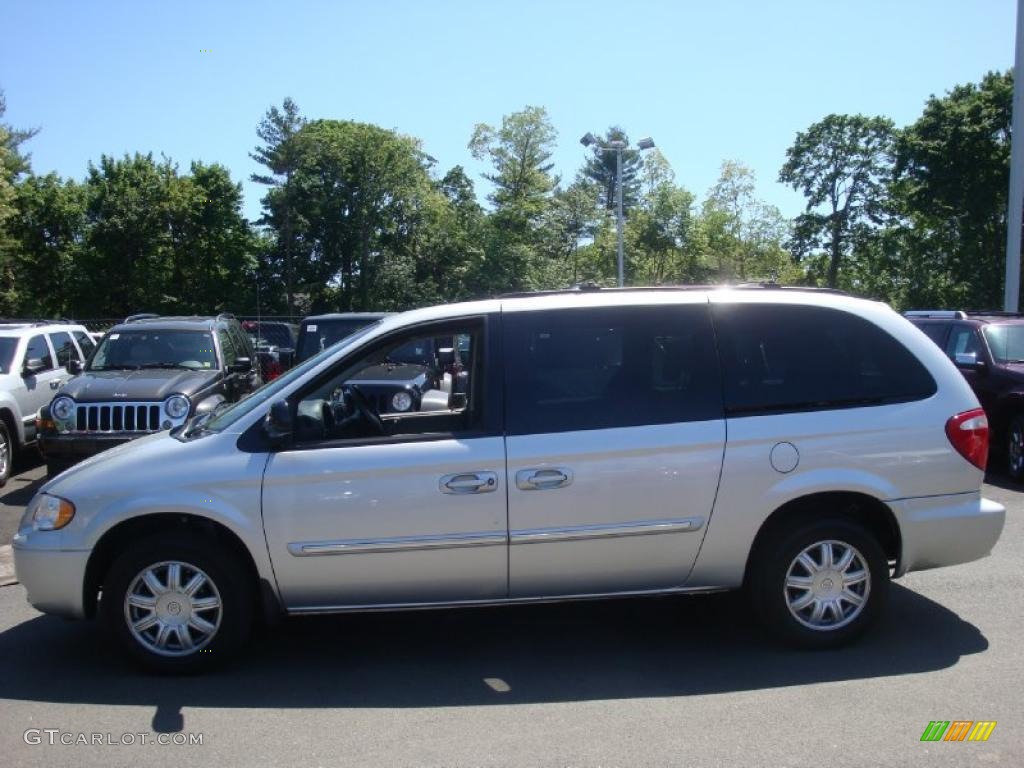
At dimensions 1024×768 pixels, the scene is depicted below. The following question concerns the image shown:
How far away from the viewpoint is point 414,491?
15.3 ft

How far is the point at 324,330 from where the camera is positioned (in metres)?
13.3

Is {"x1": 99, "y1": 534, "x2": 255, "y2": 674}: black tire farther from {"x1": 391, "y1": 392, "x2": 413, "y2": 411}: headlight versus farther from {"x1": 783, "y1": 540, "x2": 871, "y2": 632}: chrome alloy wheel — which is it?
{"x1": 391, "y1": 392, "x2": 413, "y2": 411}: headlight

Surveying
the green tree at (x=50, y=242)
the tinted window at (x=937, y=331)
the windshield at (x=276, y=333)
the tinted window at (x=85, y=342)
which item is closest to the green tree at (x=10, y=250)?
the green tree at (x=50, y=242)

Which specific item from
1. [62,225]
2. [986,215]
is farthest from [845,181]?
[62,225]

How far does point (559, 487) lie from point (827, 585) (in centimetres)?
163

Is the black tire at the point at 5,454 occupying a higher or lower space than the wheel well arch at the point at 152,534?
lower

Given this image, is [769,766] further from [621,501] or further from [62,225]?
[62,225]

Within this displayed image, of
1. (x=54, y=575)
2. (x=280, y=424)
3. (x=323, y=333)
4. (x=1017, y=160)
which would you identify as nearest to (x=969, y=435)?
(x=280, y=424)

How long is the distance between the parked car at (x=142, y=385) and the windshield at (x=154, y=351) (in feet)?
0.04

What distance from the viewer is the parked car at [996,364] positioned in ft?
33.1

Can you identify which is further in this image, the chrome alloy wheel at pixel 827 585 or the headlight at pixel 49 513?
the chrome alloy wheel at pixel 827 585

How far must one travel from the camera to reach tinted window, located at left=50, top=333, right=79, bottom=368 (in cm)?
1245

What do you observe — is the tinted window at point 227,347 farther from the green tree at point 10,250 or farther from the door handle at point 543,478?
the green tree at point 10,250

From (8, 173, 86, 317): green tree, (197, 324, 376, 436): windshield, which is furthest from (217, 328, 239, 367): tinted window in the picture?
(8, 173, 86, 317): green tree
